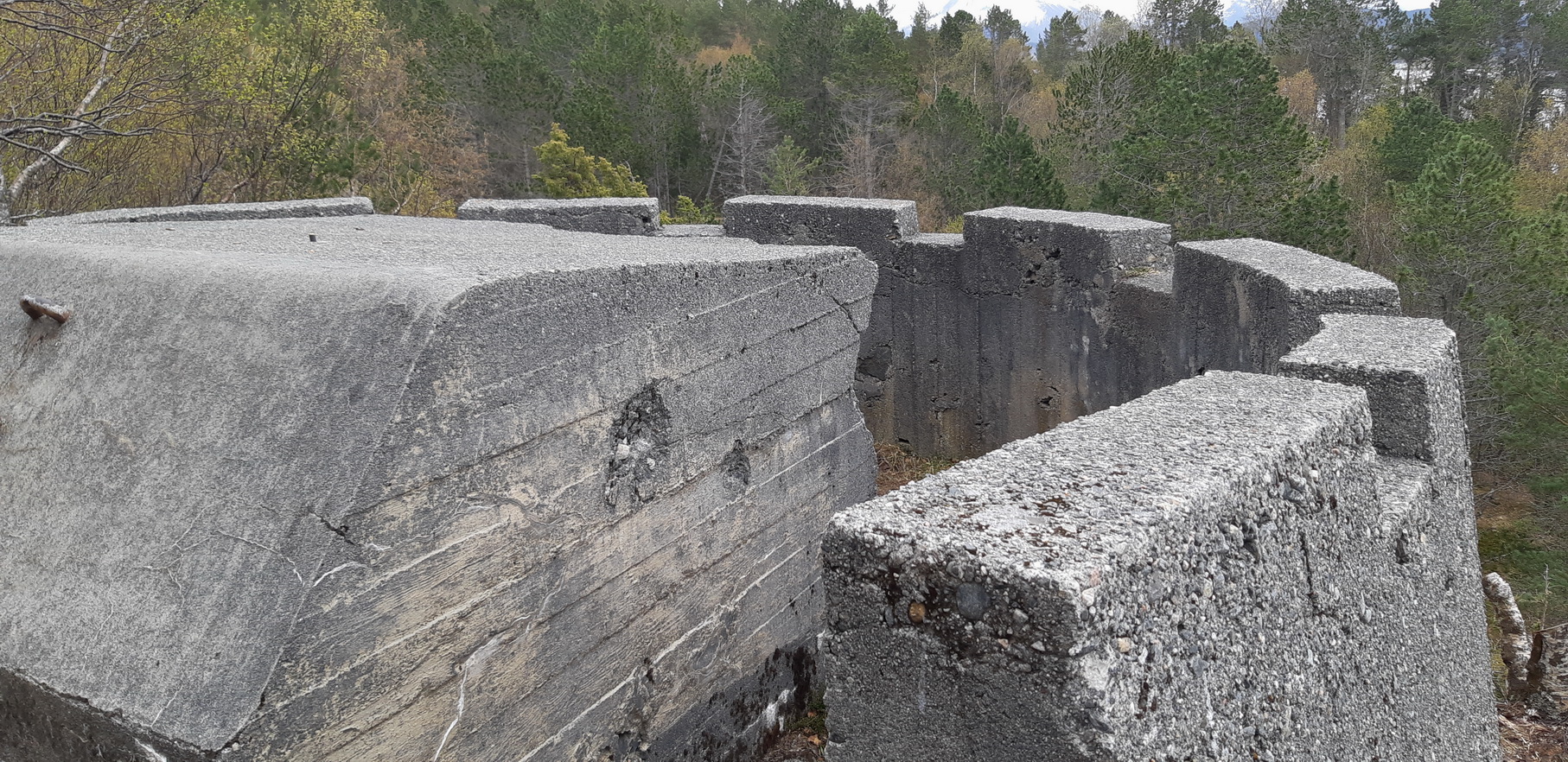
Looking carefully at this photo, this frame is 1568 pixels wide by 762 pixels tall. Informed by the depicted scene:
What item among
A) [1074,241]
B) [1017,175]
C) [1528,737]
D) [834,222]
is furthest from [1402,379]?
[1017,175]

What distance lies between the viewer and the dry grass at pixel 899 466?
6840 millimetres

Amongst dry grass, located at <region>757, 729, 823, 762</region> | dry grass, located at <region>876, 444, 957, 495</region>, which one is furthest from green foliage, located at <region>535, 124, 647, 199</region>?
dry grass, located at <region>757, 729, 823, 762</region>

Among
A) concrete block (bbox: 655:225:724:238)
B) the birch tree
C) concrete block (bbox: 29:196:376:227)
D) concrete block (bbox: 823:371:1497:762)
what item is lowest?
concrete block (bbox: 823:371:1497:762)

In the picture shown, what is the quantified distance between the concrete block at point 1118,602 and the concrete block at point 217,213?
3.84m

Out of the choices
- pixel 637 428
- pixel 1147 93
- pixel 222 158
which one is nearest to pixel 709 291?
pixel 637 428

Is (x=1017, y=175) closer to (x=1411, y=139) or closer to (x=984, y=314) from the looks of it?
(x=1411, y=139)

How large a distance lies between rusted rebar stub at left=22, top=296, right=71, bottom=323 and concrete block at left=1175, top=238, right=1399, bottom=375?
3737mm

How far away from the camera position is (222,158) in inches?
456

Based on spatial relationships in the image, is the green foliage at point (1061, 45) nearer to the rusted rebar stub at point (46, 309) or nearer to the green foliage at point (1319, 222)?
the green foliage at point (1319, 222)

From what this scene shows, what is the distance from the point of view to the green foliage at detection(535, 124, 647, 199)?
55.4ft

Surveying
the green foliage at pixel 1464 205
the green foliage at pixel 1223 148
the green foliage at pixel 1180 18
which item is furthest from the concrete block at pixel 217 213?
the green foliage at pixel 1180 18

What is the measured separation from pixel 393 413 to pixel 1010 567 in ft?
4.52

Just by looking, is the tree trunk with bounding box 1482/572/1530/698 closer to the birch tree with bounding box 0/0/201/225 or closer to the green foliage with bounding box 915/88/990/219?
the birch tree with bounding box 0/0/201/225

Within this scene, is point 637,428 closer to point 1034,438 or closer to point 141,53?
point 1034,438
